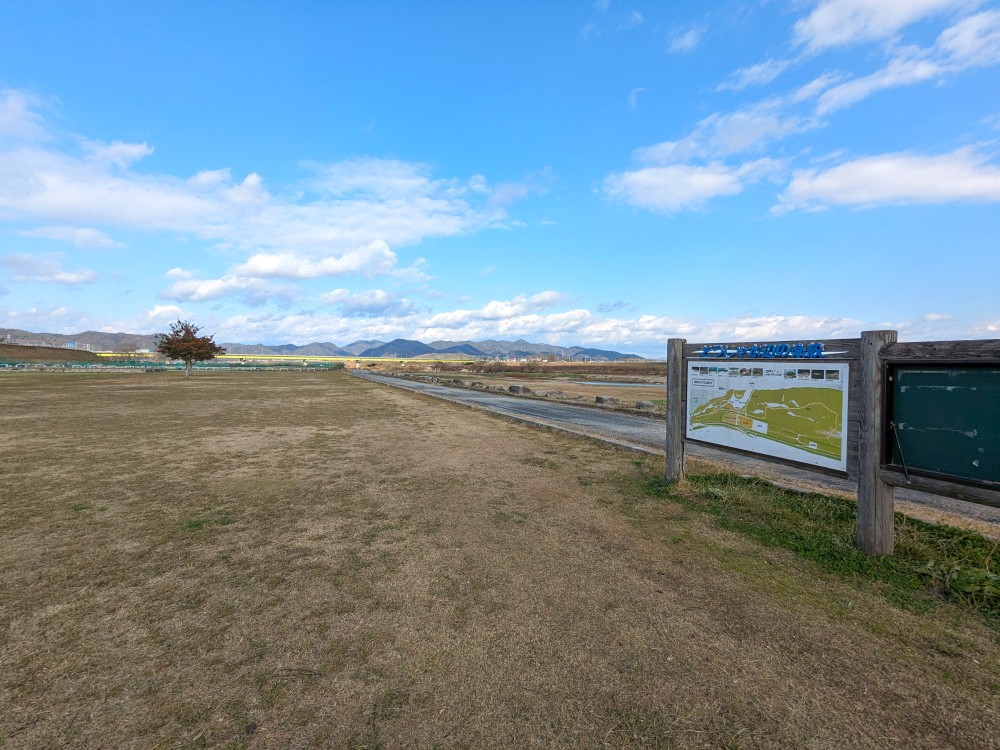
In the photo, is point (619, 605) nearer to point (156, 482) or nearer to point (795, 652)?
point (795, 652)

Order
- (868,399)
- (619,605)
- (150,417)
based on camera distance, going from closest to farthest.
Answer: (619,605) → (868,399) → (150,417)

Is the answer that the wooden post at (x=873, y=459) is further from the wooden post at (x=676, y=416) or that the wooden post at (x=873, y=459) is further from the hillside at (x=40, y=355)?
the hillside at (x=40, y=355)

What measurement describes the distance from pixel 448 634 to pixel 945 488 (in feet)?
13.6

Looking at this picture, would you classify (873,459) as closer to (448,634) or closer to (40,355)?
(448,634)

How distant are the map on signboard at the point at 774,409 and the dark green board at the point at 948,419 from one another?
49 centimetres

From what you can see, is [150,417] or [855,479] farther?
[150,417]

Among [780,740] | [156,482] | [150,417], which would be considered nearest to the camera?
[780,740]

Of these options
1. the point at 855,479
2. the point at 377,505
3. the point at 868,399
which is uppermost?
the point at 868,399

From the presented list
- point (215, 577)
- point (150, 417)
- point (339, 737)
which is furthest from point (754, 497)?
point (150, 417)

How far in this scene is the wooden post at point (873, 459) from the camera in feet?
13.2

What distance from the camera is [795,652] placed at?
8.98 feet

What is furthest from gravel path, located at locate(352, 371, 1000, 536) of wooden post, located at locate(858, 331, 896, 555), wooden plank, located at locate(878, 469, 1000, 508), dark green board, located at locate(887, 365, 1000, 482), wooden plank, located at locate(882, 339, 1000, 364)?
wooden plank, located at locate(882, 339, 1000, 364)

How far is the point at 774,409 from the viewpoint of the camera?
5.24m

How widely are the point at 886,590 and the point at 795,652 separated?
1.40 meters
